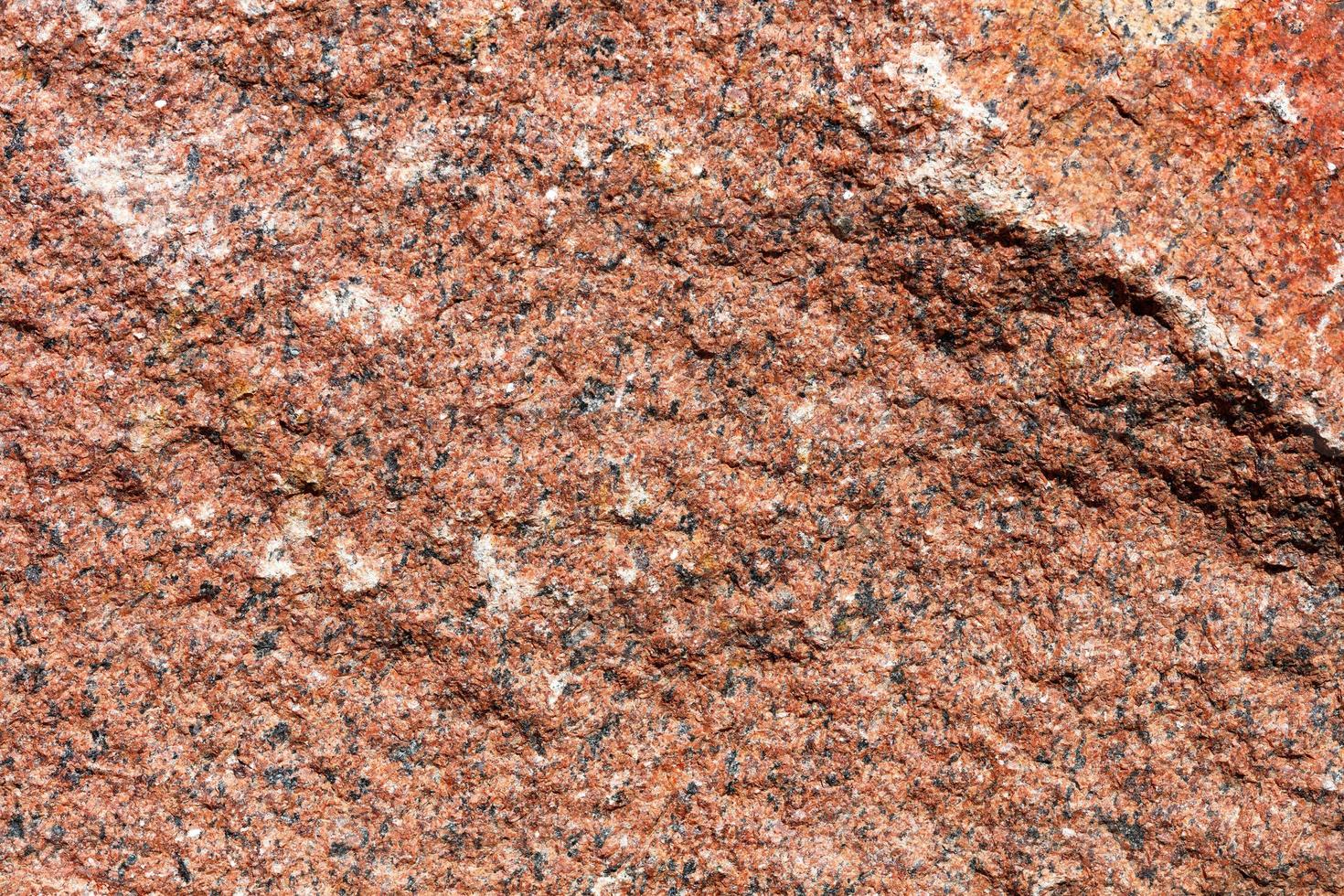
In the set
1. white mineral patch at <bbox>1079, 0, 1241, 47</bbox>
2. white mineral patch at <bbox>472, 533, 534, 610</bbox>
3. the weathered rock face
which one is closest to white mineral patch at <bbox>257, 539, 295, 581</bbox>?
the weathered rock face

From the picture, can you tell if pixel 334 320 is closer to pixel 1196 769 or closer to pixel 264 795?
pixel 264 795

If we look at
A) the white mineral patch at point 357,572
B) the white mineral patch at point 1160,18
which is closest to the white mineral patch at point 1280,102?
the white mineral patch at point 1160,18

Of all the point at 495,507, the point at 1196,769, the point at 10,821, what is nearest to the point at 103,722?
the point at 10,821

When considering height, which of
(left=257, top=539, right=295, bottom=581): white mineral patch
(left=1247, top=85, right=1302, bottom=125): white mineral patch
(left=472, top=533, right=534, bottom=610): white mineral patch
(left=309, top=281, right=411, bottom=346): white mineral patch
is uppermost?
(left=1247, top=85, right=1302, bottom=125): white mineral patch

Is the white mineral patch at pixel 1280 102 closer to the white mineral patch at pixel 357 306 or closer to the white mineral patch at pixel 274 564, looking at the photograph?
the white mineral patch at pixel 357 306

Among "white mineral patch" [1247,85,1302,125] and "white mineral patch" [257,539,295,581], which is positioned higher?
"white mineral patch" [1247,85,1302,125]

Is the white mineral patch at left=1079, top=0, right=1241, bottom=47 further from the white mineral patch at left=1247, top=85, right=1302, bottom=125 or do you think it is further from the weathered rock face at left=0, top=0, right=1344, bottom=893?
the white mineral patch at left=1247, top=85, right=1302, bottom=125

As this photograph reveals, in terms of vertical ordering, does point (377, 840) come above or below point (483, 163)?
below

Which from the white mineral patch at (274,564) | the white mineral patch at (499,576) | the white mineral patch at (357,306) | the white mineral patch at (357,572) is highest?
the white mineral patch at (357,306)
